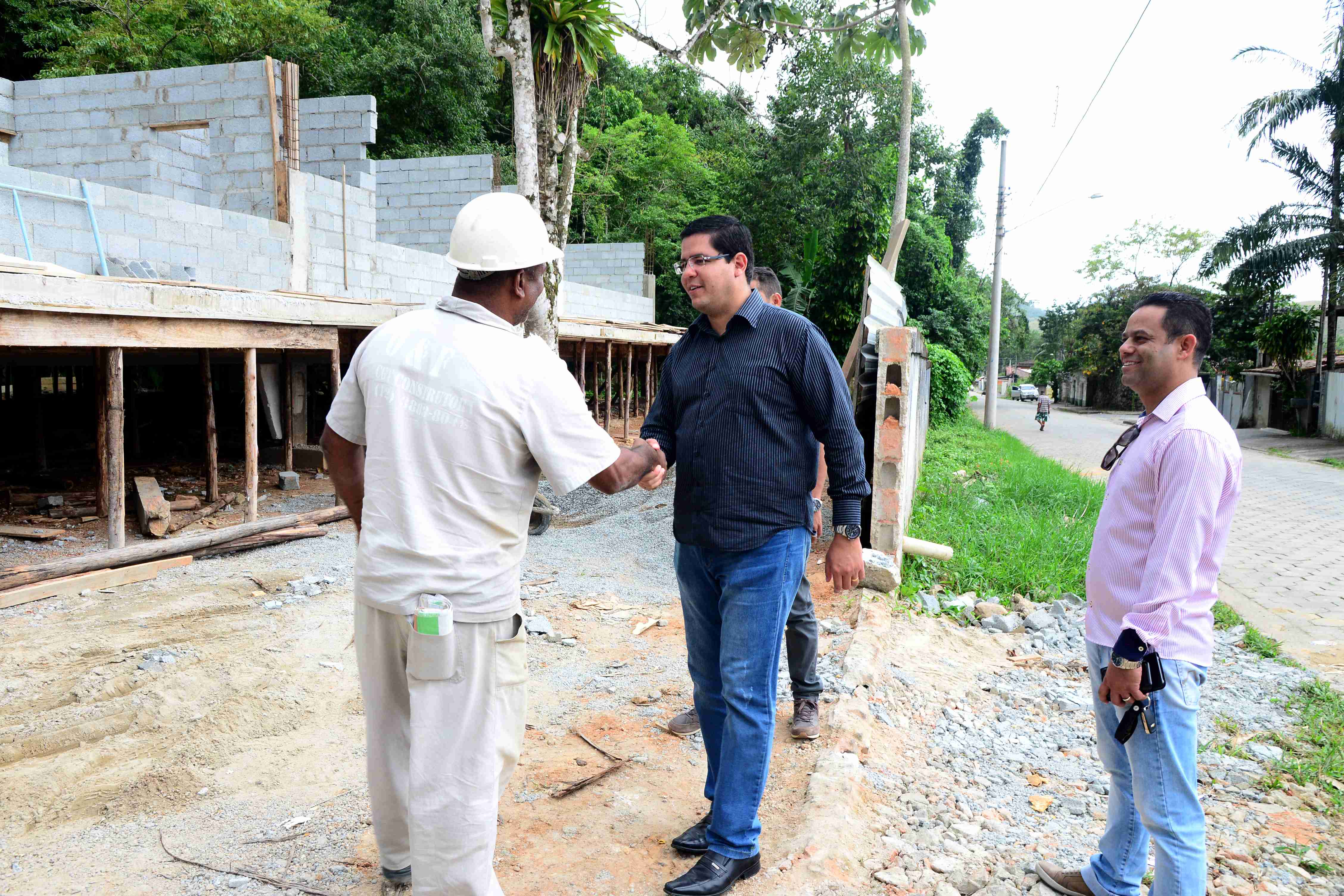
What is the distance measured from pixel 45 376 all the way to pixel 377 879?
19776 millimetres

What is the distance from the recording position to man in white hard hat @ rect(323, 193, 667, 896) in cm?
215

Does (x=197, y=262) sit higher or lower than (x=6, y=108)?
lower

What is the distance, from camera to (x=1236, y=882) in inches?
116

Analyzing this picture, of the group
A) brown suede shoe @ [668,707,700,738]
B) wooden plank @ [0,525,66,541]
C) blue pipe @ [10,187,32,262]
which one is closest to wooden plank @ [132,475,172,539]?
wooden plank @ [0,525,66,541]

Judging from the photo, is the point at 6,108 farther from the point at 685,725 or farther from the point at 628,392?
the point at 685,725

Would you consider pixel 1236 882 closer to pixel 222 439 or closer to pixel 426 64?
pixel 222 439

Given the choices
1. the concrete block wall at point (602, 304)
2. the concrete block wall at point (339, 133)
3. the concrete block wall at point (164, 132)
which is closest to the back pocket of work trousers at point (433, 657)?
the concrete block wall at point (164, 132)

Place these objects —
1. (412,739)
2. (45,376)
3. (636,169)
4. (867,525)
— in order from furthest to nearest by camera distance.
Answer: (636,169) < (45,376) < (867,525) < (412,739)

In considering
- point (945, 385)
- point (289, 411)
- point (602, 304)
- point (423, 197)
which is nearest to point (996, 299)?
point (945, 385)

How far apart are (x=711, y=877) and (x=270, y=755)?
2.17 metres

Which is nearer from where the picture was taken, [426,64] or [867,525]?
[867,525]

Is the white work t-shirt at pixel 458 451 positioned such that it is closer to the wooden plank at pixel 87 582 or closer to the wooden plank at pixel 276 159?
the wooden plank at pixel 87 582

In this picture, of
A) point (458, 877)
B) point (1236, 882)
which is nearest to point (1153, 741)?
point (1236, 882)

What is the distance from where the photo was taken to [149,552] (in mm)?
6973
